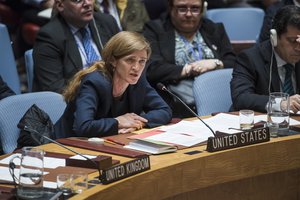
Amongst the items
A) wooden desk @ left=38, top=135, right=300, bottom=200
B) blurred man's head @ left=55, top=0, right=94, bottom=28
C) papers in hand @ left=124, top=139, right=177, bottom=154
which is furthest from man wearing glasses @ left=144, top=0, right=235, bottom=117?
papers in hand @ left=124, top=139, right=177, bottom=154

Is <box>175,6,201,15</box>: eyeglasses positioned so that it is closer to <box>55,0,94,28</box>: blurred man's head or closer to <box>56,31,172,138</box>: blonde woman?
<box>55,0,94,28</box>: blurred man's head

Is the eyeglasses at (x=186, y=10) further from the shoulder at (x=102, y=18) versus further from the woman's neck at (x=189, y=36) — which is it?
the shoulder at (x=102, y=18)

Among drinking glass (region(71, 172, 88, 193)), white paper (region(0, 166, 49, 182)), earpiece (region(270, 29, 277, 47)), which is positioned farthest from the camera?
earpiece (region(270, 29, 277, 47))

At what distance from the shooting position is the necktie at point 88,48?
4.73 m

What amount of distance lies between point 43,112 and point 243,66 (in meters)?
1.20

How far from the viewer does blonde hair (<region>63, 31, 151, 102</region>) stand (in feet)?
11.6

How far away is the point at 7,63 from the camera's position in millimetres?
4777

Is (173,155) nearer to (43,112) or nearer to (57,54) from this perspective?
(43,112)

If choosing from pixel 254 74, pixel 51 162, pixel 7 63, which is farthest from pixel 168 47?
pixel 51 162

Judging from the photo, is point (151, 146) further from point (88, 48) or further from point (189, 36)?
point (189, 36)

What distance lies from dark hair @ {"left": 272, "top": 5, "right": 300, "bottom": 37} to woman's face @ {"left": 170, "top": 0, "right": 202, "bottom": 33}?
3.11 feet

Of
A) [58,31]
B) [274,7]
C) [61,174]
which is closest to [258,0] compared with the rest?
[274,7]

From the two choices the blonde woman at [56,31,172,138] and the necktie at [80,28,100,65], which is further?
the necktie at [80,28,100,65]

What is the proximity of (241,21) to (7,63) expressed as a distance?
217 centimetres
